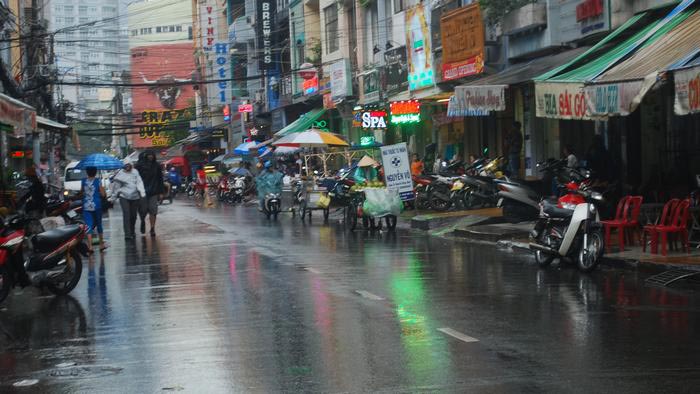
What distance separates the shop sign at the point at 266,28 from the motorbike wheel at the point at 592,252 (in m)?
40.1

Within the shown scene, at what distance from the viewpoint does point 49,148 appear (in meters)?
54.6

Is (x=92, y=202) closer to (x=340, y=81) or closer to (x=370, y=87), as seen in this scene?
(x=370, y=87)

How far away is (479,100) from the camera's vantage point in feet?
71.4

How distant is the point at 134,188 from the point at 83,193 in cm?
191

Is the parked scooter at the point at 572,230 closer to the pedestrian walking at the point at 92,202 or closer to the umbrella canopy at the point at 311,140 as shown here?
the pedestrian walking at the point at 92,202

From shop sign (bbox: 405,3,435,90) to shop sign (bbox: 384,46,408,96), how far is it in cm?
93

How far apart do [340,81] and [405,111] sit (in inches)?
382

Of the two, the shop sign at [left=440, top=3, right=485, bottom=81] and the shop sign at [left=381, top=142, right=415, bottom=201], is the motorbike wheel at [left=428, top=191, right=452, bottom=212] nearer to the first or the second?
the shop sign at [left=381, top=142, right=415, bottom=201]

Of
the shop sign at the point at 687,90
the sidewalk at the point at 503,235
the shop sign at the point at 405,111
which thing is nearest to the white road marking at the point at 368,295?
the sidewalk at the point at 503,235

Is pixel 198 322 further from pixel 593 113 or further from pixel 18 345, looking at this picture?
pixel 593 113

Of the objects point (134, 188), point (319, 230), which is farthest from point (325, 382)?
point (319, 230)

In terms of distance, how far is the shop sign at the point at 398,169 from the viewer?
25.2 m

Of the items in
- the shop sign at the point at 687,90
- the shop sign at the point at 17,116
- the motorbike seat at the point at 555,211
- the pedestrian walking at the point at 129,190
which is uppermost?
the shop sign at the point at 17,116

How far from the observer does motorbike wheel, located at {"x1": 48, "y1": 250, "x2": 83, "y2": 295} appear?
42.6ft
